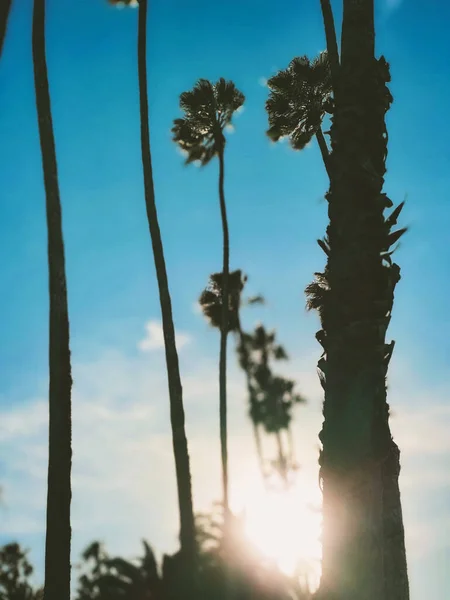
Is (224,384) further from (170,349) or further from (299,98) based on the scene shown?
(299,98)

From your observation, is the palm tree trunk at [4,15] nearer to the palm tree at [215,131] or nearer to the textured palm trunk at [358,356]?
the textured palm trunk at [358,356]

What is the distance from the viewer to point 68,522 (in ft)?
30.4

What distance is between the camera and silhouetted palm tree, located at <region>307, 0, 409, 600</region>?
4.88 m

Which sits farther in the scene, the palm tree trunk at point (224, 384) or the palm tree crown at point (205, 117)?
the palm tree trunk at point (224, 384)

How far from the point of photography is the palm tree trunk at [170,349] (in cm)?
1425

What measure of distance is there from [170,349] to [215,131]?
38.0 feet

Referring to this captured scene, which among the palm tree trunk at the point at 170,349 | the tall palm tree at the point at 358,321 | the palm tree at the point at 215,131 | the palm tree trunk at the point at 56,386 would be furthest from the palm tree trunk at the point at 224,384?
the tall palm tree at the point at 358,321

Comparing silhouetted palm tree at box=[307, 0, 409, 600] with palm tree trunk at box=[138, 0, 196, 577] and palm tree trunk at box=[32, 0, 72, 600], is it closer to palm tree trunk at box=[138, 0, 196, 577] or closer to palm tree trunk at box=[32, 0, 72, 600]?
palm tree trunk at box=[32, 0, 72, 600]

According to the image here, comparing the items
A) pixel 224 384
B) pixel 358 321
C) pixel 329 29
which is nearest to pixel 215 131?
pixel 224 384

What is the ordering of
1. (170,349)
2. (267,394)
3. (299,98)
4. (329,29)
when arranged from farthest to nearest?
(267,394)
(299,98)
(170,349)
(329,29)

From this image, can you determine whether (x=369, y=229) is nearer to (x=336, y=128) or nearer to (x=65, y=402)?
(x=336, y=128)

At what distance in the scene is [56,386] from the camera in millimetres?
9859

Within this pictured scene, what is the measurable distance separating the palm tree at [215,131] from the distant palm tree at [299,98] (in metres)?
4.76

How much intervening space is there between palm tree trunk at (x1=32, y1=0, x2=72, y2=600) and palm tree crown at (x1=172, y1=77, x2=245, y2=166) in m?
10.8
